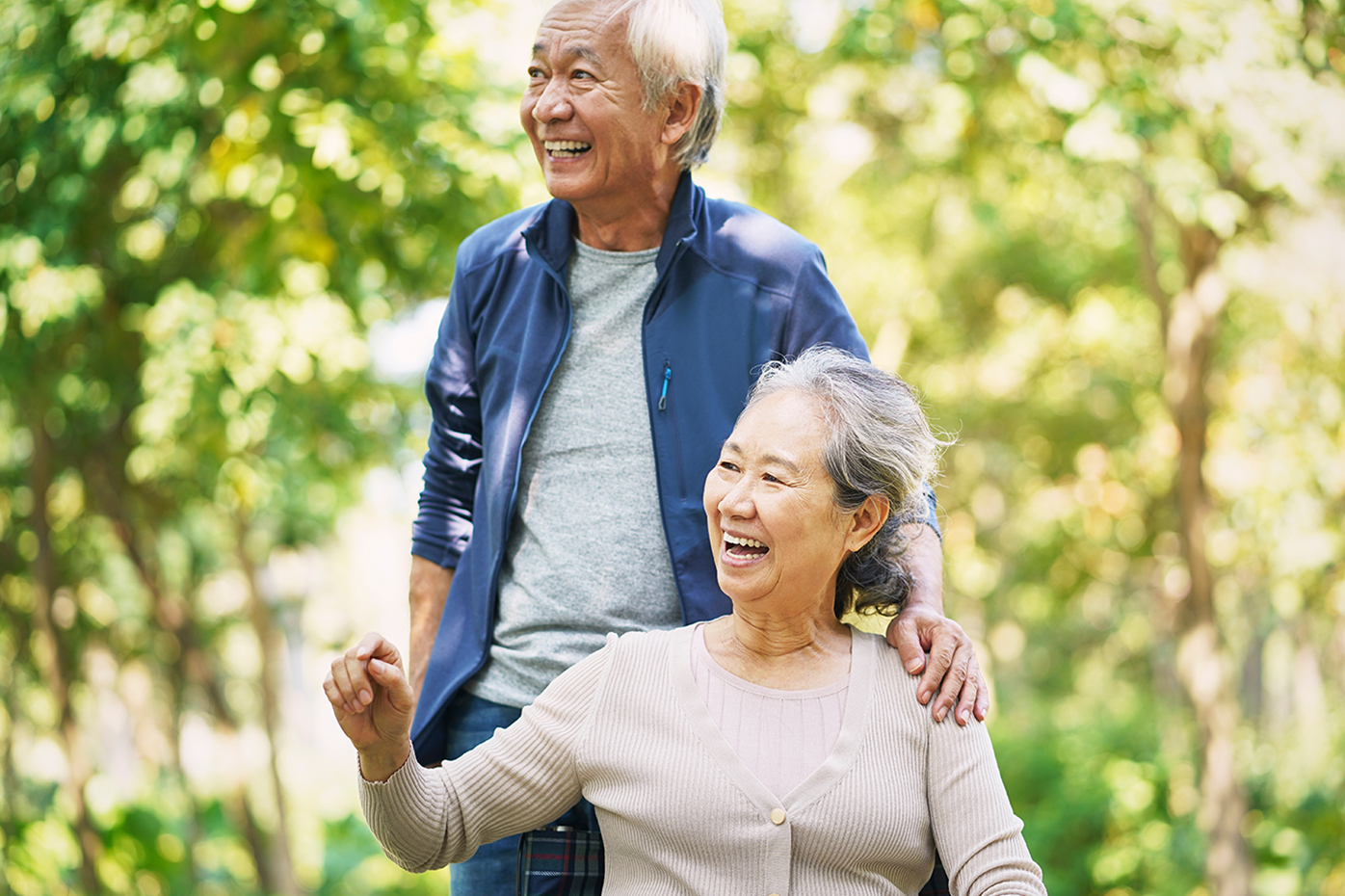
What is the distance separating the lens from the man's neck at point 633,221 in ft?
6.18

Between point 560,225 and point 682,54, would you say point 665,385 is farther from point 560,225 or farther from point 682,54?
point 682,54

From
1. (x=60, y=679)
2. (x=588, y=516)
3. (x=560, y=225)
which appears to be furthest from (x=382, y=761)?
(x=60, y=679)

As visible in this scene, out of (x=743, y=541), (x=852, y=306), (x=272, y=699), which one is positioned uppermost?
(x=743, y=541)

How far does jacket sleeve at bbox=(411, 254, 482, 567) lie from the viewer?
6.66ft

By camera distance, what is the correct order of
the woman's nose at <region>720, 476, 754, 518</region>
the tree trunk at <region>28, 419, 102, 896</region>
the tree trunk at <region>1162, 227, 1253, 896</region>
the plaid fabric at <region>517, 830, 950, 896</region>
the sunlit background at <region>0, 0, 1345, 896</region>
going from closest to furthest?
the woman's nose at <region>720, 476, 754, 518</region>, the plaid fabric at <region>517, 830, 950, 896</region>, the sunlit background at <region>0, 0, 1345, 896</region>, the tree trunk at <region>1162, 227, 1253, 896</region>, the tree trunk at <region>28, 419, 102, 896</region>

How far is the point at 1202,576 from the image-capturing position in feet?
20.4

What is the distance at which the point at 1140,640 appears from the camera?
49.4 feet

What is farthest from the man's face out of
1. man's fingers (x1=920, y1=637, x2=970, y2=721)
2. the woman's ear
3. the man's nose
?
man's fingers (x1=920, y1=637, x2=970, y2=721)

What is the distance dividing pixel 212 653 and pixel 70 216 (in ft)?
17.8

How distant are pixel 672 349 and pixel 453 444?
0.46 meters

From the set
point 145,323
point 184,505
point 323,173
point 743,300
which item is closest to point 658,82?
point 743,300

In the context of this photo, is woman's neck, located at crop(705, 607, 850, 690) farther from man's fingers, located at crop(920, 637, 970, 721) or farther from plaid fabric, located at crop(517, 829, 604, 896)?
plaid fabric, located at crop(517, 829, 604, 896)

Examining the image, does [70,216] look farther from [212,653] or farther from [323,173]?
[212,653]

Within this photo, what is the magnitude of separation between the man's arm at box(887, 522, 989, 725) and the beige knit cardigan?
0.08 ft
